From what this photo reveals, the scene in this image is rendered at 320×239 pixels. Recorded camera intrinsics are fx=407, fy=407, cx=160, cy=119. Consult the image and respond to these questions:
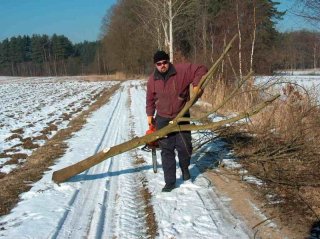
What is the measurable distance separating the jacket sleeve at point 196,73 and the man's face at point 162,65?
382 millimetres

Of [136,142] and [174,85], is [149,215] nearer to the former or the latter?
[136,142]

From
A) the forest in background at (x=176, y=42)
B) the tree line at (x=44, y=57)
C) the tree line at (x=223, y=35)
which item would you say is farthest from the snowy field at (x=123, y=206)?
the tree line at (x=44, y=57)

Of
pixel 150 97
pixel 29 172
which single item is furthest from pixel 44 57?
pixel 150 97

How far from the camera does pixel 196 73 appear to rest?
578 centimetres

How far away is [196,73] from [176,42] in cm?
3853

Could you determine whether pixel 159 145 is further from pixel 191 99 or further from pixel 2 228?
pixel 2 228

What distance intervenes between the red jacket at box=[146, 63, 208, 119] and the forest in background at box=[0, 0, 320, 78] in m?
5.37

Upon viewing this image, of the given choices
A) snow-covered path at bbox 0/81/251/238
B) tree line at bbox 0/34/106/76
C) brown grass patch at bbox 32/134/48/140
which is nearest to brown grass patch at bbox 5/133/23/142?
brown grass patch at bbox 32/134/48/140

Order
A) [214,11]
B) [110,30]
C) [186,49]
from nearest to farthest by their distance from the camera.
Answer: [214,11] → [186,49] → [110,30]

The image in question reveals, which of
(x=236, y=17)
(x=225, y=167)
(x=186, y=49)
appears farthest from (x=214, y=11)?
(x=225, y=167)

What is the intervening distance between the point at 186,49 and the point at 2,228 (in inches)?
1536

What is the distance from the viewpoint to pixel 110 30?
6512 cm

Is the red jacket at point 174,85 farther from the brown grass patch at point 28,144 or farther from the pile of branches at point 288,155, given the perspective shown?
the brown grass patch at point 28,144

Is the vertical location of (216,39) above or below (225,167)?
above
